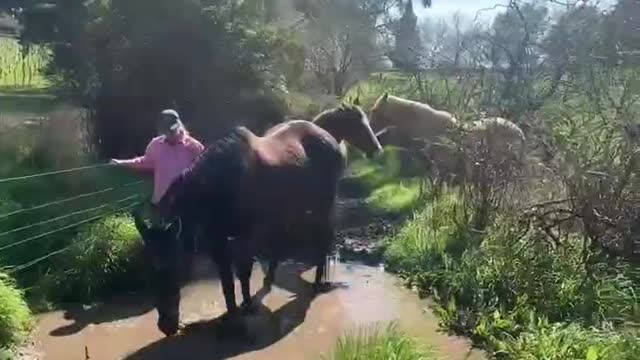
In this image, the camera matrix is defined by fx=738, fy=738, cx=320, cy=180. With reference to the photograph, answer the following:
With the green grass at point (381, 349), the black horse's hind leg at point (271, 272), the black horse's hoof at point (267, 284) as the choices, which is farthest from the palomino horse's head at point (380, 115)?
the green grass at point (381, 349)

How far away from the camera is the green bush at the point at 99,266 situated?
24.8 ft

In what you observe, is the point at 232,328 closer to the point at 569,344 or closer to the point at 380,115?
the point at 569,344

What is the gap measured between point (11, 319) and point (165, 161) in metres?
1.95

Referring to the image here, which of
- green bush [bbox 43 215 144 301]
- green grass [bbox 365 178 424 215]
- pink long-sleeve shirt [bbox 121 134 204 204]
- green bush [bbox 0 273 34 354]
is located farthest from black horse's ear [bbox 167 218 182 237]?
green grass [bbox 365 178 424 215]

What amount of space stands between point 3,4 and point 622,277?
19.2 m

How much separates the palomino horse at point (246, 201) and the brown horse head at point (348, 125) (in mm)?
1397

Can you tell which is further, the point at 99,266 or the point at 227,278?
the point at 99,266

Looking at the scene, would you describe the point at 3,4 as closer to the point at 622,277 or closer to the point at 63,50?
the point at 63,50

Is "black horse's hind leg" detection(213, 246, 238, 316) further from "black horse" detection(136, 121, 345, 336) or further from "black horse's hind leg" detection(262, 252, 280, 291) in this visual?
"black horse's hind leg" detection(262, 252, 280, 291)

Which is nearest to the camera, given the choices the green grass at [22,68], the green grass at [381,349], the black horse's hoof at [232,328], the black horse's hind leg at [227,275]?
the green grass at [381,349]

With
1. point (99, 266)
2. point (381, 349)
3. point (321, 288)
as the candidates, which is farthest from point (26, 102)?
point (381, 349)

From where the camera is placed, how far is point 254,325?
702 centimetres

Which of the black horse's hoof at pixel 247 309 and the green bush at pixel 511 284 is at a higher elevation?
the green bush at pixel 511 284

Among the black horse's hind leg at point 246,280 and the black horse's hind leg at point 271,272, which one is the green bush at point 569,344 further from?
the black horse's hind leg at point 271,272
